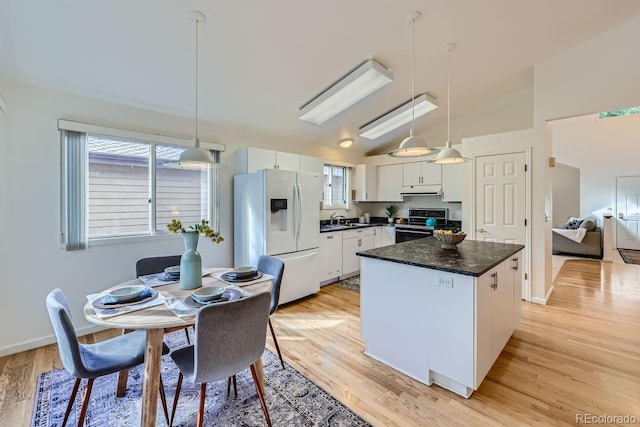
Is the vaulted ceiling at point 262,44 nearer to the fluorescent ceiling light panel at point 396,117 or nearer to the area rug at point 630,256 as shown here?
the fluorescent ceiling light panel at point 396,117

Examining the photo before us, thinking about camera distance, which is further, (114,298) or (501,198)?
(501,198)

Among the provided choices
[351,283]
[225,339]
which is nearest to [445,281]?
[225,339]

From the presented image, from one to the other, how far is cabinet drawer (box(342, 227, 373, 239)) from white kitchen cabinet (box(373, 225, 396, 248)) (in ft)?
0.47

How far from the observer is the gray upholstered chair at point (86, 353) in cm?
143

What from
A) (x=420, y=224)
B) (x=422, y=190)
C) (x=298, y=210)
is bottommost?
(x=420, y=224)

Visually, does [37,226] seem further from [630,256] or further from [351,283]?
[630,256]

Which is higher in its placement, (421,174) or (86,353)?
(421,174)

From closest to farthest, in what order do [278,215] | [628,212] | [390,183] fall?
1. [278,215]
2. [390,183]
3. [628,212]

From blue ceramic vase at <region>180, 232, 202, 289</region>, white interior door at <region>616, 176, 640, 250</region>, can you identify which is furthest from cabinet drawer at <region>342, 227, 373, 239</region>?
white interior door at <region>616, 176, 640, 250</region>

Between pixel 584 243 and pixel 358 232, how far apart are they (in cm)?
532

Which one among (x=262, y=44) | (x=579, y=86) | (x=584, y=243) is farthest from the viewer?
(x=584, y=243)

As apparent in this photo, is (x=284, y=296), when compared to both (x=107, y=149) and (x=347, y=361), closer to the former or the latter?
(x=347, y=361)

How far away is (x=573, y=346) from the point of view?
8.63 ft

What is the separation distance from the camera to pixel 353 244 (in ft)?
16.0
